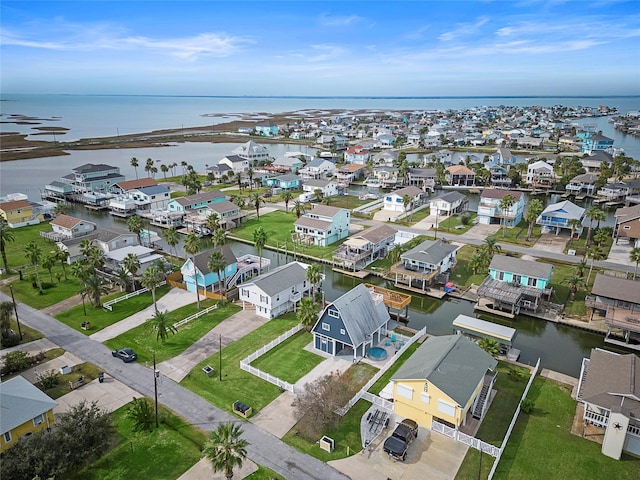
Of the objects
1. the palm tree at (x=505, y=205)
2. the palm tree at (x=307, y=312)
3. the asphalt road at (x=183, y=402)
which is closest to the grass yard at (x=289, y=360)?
the palm tree at (x=307, y=312)

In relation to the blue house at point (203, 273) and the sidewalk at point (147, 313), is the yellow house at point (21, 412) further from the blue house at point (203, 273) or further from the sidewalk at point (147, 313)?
the blue house at point (203, 273)

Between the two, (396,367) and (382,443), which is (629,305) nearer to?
(396,367)

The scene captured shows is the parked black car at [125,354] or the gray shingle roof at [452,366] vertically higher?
the gray shingle roof at [452,366]

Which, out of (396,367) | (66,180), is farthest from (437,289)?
(66,180)

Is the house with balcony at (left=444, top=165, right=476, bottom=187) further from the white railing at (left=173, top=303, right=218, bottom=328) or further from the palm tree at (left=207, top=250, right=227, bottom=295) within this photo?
the white railing at (left=173, top=303, right=218, bottom=328)

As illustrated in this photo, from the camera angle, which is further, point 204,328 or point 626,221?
point 626,221

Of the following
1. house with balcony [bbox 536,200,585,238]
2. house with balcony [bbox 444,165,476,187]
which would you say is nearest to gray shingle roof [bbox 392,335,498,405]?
house with balcony [bbox 536,200,585,238]
